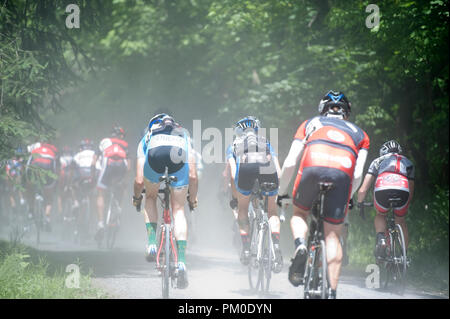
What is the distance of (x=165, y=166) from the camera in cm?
820

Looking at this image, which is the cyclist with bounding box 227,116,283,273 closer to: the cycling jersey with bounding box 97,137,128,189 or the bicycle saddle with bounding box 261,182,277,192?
the bicycle saddle with bounding box 261,182,277,192

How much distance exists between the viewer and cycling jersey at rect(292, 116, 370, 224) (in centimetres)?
637

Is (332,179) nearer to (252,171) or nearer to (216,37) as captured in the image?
(252,171)

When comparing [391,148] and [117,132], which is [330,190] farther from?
[117,132]

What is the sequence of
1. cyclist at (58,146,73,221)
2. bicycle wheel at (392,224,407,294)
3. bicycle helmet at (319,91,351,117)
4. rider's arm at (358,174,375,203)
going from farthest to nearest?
cyclist at (58,146,73,221) → rider's arm at (358,174,375,203) → bicycle wheel at (392,224,407,294) → bicycle helmet at (319,91,351,117)

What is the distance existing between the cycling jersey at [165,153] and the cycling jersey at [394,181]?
325 centimetres

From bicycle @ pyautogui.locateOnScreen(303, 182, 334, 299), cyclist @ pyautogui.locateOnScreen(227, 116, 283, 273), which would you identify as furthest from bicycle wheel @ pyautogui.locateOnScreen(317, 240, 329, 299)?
cyclist @ pyautogui.locateOnScreen(227, 116, 283, 273)

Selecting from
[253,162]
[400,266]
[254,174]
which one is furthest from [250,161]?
[400,266]

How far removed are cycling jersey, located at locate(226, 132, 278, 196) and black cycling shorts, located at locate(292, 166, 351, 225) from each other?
3.37m

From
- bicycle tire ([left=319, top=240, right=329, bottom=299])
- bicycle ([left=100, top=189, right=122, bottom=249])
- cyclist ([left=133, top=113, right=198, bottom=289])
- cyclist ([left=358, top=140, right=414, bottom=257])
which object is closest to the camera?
bicycle tire ([left=319, top=240, right=329, bottom=299])

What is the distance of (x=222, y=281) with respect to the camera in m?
10.3

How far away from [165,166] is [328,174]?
2.50 m

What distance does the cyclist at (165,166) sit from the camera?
8133 mm
